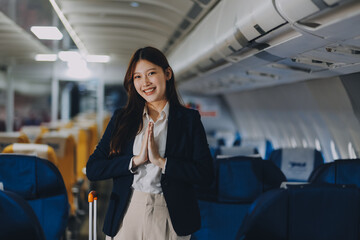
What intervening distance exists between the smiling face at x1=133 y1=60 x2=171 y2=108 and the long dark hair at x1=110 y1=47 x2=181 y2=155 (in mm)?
23

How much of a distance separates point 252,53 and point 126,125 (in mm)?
2078

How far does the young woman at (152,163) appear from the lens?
1802 millimetres

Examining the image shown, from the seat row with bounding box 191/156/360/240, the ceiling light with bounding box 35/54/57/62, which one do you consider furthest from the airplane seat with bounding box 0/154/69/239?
the ceiling light with bounding box 35/54/57/62

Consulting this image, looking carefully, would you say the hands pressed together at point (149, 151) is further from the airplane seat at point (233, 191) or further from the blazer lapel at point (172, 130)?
the airplane seat at point (233, 191)

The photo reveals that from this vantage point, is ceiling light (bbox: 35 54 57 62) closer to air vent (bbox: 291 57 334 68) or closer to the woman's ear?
air vent (bbox: 291 57 334 68)

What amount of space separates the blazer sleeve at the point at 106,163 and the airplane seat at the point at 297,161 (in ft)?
10.1

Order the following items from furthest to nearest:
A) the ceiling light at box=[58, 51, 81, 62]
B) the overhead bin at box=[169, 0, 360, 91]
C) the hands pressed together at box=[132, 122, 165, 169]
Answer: the ceiling light at box=[58, 51, 81, 62] → the overhead bin at box=[169, 0, 360, 91] → the hands pressed together at box=[132, 122, 165, 169]

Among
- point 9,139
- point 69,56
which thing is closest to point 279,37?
point 9,139

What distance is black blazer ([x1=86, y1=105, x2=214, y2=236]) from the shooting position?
1.80 m

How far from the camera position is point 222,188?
3230mm

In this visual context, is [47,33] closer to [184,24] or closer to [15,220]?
[184,24]

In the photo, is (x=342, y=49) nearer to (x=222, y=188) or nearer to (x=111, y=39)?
(x=222, y=188)

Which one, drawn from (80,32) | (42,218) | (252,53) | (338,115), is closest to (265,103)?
(338,115)

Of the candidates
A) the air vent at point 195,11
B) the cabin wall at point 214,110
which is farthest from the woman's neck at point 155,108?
the cabin wall at point 214,110
